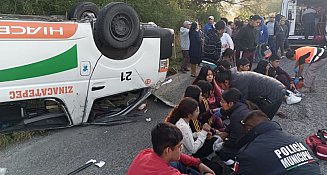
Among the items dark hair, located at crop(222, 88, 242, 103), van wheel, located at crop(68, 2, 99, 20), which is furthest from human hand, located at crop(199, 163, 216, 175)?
van wheel, located at crop(68, 2, 99, 20)

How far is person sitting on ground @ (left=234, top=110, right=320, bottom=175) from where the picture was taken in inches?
85.6

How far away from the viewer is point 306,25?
11.9 m

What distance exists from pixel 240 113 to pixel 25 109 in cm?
278

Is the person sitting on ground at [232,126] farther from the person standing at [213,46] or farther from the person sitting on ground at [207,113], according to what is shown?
the person standing at [213,46]

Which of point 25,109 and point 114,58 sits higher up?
Answer: point 114,58

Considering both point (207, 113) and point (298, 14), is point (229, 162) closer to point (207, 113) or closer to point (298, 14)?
point (207, 113)

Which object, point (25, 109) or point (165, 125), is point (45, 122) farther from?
point (165, 125)

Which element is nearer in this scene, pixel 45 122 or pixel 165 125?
pixel 165 125

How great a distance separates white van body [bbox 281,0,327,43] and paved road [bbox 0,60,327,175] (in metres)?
7.23

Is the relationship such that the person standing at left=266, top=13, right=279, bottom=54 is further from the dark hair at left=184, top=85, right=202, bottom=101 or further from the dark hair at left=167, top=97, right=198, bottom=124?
the dark hair at left=167, top=97, right=198, bottom=124

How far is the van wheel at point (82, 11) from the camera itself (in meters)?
5.38

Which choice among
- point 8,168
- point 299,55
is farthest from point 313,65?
point 8,168

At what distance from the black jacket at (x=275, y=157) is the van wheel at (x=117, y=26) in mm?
2578

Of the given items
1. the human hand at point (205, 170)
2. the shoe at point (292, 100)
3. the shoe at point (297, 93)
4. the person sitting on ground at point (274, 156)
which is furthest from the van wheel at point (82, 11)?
the shoe at point (297, 93)
